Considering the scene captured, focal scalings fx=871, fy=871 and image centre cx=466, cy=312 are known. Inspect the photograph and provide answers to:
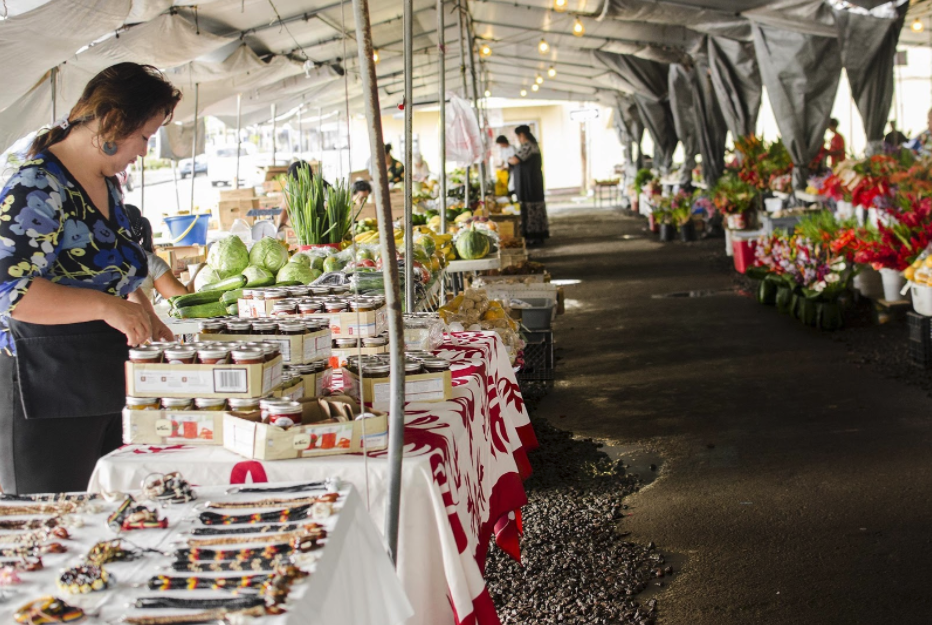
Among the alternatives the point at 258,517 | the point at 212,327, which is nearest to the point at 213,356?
the point at 212,327

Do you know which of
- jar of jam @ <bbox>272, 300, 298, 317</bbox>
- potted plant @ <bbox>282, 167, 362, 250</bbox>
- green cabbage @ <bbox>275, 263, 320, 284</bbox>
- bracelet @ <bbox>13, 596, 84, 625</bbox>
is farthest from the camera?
potted plant @ <bbox>282, 167, 362, 250</bbox>

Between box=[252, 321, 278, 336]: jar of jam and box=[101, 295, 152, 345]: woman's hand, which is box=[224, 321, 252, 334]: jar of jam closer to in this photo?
box=[252, 321, 278, 336]: jar of jam

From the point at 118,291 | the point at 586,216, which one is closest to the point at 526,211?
the point at 586,216

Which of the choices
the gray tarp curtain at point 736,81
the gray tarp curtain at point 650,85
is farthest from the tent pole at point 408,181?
the gray tarp curtain at point 650,85

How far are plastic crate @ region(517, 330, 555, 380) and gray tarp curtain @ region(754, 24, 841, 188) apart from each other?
4.88 metres

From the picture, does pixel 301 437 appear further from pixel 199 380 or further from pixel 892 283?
pixel 892 283

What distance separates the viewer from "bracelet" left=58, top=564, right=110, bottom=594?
1.26 metres

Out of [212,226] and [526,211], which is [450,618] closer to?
[212,226]

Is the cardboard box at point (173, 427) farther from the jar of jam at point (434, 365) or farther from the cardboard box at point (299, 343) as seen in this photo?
the jar of jam at point (434, 365)

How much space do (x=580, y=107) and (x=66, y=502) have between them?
33138mm

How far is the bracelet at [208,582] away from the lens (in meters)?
1.27

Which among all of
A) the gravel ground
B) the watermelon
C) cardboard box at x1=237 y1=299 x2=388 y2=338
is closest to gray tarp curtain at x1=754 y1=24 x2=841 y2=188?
the watermelon

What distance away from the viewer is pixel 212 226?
11.7 meters

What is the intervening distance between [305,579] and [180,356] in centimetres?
82
